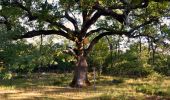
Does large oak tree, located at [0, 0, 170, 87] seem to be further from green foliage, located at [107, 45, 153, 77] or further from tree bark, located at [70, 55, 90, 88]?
green foliage, located at [107, 45, 153, 77]

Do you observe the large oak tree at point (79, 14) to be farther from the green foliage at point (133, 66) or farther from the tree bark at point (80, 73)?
the green foliage at point (133, 66)

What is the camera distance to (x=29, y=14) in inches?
1399

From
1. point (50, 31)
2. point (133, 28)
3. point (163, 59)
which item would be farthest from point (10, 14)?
point (163, 59)

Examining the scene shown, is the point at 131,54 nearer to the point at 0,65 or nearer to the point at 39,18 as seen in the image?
the point at 39,18

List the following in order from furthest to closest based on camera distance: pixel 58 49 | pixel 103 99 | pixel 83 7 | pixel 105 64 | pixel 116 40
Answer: pixel 116 40, pixel 105 64, pixel 58 49, pixel 83 7, pixel 103 99

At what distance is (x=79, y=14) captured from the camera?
3806cm

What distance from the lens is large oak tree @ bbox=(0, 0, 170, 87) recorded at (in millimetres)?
32694

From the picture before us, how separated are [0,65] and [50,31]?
75.2ft

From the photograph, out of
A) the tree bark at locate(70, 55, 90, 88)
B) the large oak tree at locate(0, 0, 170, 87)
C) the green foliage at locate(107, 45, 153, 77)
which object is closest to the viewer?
the large oak tree at locate(0, 0, 170, 87)

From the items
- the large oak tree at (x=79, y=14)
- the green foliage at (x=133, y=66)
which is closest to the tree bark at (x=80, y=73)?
the large oak tree at (x=79, y=14)

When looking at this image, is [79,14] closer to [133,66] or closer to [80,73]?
[80,73]

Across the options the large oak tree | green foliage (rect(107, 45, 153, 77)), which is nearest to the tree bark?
the large oak tree

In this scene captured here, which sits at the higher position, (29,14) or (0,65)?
(29,14)

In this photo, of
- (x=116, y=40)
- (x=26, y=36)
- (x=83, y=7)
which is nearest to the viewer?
(x=83, y=7)
